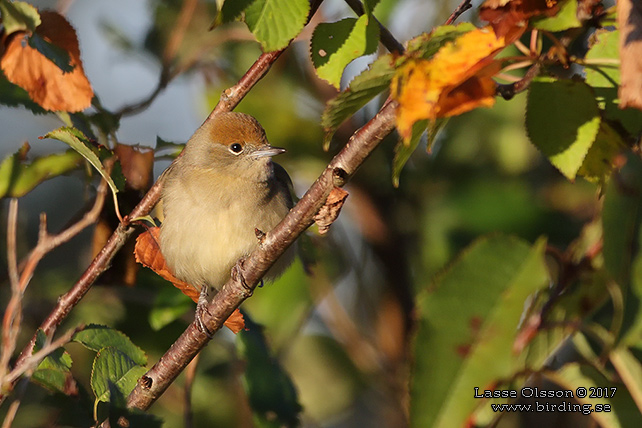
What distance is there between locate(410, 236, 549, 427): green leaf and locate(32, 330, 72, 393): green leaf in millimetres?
1194

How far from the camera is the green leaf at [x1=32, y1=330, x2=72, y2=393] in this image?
237 cm

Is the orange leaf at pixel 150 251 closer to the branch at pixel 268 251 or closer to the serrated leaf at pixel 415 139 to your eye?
the branch at pixel 268 251

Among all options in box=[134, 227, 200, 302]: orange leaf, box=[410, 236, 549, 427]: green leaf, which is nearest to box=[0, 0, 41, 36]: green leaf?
box=[134, 227, 200, 302]: orange leaf

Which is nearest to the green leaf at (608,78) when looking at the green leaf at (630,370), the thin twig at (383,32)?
the thin twig at (383,32)

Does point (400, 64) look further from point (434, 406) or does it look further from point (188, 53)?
point (188, 53)

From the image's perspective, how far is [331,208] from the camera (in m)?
1.99

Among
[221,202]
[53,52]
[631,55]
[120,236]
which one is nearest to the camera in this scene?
[631,55]

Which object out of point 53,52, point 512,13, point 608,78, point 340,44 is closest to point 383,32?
point 340,44

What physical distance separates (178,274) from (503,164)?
2025 millimetres

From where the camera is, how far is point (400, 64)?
185 centimetres

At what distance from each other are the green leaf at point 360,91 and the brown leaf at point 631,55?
566 millimetres

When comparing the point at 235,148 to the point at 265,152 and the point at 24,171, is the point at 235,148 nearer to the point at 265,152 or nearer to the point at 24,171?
the point at 265,152

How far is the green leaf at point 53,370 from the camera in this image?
2365mm

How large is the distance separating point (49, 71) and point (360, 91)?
49.6 inches
